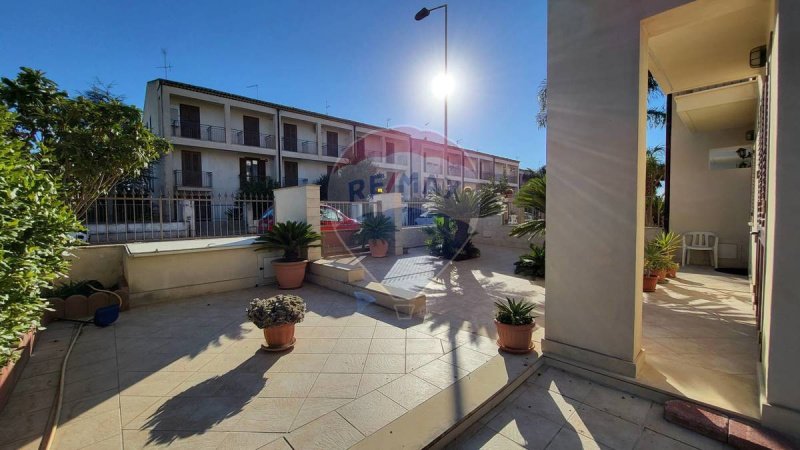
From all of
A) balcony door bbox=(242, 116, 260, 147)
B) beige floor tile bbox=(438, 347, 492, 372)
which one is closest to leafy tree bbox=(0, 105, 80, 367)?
beige floor tile bbox=(438, 347, 492, 372)

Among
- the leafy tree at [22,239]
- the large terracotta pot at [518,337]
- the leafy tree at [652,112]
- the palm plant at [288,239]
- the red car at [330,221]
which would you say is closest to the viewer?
the leafy tree at [22,239]

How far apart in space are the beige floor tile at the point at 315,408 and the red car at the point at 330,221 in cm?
664

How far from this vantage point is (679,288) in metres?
5.83

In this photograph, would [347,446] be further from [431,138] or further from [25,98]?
[431,138]

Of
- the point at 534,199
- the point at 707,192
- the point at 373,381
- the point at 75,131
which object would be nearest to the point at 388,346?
the point at 373,381

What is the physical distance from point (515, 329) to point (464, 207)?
6.31 m

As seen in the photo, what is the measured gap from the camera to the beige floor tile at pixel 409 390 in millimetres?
2520

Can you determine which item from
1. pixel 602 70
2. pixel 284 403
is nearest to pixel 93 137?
pixel 284 403

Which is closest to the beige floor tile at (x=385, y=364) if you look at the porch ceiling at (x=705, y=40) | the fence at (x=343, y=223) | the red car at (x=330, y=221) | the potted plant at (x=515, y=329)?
the potted plant at (x=515, y=329)

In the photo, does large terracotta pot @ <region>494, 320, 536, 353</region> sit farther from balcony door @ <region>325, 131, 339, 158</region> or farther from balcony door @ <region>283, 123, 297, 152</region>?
balcony door @ <region>325, 131, 339, 158</region>

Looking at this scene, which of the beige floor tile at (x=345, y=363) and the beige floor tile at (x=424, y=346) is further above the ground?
the beige floor tile at (x=424, y=346)

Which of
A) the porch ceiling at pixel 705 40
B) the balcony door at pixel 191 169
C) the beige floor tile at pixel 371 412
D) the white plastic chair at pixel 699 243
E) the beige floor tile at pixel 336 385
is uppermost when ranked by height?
the balcony door at pixel 191 169

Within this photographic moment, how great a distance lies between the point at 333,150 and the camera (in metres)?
23.5

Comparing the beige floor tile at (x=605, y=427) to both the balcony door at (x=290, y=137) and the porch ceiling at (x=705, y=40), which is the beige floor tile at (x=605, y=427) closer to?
the porch ceiling at (x=705, y=40)
